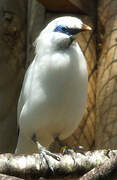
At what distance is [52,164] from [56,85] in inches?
21.2

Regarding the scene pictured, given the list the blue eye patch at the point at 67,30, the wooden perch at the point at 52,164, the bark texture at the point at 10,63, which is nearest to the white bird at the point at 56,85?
the blue eye patch at the point at 67,30

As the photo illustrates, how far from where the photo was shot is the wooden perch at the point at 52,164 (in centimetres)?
233

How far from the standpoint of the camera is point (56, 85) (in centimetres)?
288

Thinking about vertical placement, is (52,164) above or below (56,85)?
below

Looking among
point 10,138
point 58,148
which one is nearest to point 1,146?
point 10,138

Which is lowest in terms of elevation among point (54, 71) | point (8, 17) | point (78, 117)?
point (78, 117)

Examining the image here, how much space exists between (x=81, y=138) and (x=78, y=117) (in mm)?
435

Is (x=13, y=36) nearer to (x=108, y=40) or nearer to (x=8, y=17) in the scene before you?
(x=8, y=17)

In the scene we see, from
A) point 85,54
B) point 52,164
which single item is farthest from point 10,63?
point 52,164

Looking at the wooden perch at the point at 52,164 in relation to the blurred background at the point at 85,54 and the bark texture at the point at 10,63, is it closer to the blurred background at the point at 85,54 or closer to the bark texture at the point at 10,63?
the blurred background at the point at 85,54

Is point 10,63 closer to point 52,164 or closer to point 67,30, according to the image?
point 67,30

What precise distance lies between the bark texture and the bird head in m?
0.71

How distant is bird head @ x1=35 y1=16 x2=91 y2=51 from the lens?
2.92 m

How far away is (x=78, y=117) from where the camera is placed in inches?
118
